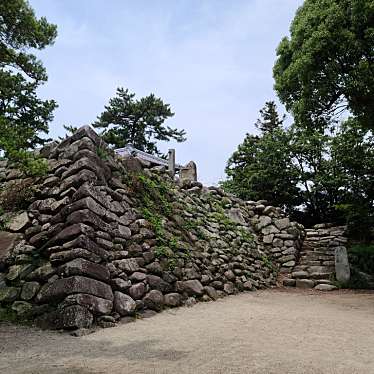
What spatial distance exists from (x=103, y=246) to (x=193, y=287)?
179cm

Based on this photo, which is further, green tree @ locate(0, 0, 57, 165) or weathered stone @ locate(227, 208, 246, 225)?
weathered stone @ locate(227, 208, 246, 225)

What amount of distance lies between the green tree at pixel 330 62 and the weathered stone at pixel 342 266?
325cm

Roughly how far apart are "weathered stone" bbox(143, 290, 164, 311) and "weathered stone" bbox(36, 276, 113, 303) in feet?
2.25

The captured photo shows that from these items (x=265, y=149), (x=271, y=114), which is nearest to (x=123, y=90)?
(x=271, y=114)

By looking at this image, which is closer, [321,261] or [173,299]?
[173,299]

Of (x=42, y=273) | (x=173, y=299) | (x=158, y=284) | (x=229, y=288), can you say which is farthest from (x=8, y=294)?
(x=229, y=288)

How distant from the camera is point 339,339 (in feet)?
11.1

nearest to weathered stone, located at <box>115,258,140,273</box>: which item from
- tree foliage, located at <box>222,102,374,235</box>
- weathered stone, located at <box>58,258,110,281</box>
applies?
weathered stone, located at <box>58,258,110,281</box>

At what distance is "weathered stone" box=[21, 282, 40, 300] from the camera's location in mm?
4020

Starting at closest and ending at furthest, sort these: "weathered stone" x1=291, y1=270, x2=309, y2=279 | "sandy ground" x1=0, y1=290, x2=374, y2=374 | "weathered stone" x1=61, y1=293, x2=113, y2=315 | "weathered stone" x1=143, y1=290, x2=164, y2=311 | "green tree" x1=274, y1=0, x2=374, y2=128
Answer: "sandy ground" x1=0, y1=290, x2=374, y2=374
"weathered stone" x1=61, y1=293, x2=113, y2=315
"weathered stone" x1=143, y1=290, x2=164, y2=311
"green tree" x1=274, y1=0, x2=374, y2=128
"weathered stone" x1=291, y1=270, x2=309, y2=279

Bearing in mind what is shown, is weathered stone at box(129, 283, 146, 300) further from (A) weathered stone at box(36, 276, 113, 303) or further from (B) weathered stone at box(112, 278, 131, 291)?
(A) weathered stone at box(36, 276, 113, 303)

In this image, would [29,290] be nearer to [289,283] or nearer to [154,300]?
[154,300]

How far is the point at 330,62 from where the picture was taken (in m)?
6.84

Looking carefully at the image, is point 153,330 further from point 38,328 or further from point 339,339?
point 339,339
